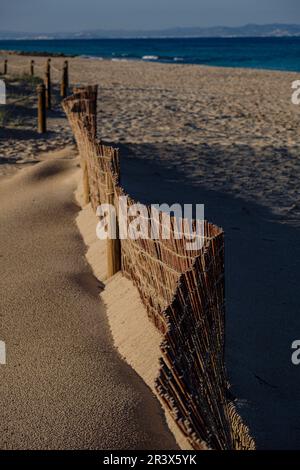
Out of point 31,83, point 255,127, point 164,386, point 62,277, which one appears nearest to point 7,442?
point 164,386

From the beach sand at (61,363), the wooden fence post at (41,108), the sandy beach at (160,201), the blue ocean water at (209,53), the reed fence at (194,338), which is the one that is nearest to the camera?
the reed fence at (194,338)

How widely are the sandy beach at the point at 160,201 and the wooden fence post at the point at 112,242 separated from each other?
A: 19cm

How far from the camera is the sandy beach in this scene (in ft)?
10.3

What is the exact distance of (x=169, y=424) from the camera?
2.94m

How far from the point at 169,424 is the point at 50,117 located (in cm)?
1042

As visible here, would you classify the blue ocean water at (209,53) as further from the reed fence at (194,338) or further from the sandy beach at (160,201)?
the reed fence at (194,338)

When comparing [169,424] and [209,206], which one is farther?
[209,206]

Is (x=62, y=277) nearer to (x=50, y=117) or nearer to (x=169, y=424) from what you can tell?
(x=169, y=424)

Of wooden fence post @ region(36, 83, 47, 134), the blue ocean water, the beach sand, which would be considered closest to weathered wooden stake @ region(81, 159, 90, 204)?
the beach sand

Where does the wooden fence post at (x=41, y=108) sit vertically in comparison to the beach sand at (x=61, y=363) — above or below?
above

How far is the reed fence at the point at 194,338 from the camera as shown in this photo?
7.53 feet

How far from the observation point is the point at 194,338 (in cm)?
257

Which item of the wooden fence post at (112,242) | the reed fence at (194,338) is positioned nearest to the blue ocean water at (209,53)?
the wooden fence post at (112,242)

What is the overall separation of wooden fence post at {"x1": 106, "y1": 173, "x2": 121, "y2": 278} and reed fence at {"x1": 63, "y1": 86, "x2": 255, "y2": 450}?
0.85 m
